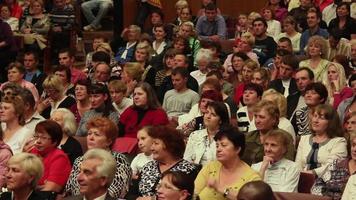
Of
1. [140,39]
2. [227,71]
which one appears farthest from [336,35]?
[140,39]

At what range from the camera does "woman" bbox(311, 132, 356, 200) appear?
21.5 feet

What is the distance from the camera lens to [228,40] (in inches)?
508

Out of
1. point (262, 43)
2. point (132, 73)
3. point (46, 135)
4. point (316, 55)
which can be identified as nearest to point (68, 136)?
point (46, 135)

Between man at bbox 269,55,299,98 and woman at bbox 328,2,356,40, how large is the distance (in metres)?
2.26

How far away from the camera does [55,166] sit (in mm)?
6930

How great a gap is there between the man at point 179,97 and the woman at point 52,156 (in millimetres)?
2431

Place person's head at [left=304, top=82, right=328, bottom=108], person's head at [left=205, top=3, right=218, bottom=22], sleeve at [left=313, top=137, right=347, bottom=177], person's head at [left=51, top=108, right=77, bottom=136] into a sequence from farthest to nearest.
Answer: person's head at [left=205, top=3, right=218, bottom=22], person's head at [left=304, top=82, right=328, bottom=108], person's head at [left=51, top=108, right=77, bottom=136], sleeve at [left=313, top=137, right=347, bottom=177]

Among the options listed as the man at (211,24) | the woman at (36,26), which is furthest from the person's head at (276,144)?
the woman at (36,26)

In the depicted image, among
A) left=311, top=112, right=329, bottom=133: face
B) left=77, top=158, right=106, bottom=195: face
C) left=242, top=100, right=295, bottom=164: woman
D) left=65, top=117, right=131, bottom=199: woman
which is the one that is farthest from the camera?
left=242, top=100, right=295, bottom=164: woman

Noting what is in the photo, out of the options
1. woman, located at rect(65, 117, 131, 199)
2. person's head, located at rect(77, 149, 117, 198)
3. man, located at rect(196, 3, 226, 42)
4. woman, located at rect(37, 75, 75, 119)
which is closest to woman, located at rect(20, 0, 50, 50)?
man, located at rect(196, 3, 226, 42)

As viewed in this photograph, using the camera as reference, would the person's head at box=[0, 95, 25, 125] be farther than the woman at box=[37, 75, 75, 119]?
No

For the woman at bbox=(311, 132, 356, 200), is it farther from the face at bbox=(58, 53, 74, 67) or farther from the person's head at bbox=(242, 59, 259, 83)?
the face at bbox=(58, 53, 74, 67)

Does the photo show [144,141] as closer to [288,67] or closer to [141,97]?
[141,97]

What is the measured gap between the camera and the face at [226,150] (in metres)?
6.26
